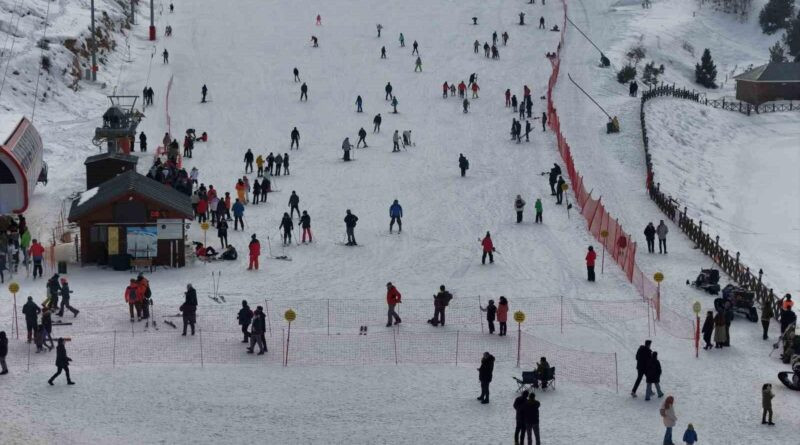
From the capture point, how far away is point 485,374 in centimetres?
2634

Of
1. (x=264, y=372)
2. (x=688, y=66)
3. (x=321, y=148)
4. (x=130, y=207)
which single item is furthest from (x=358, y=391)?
(x=688, y=66)

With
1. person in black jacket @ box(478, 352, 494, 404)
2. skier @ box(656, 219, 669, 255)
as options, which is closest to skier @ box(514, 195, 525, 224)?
skier @ box(656, 219, 669, 255)

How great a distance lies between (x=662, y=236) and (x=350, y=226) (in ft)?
30.3

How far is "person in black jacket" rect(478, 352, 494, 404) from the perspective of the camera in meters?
26.2

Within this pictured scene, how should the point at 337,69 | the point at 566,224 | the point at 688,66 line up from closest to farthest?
the point at 566,224, the point at 337,69, the point at 688,66

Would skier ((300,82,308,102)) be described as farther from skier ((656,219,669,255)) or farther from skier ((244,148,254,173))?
skier ((656,219,669,255))

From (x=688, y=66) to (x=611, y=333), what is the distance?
54.3 m

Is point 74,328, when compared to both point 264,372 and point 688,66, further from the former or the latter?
point 688,66

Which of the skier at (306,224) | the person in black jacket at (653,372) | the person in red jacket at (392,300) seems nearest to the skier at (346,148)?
the skier at (306,224)

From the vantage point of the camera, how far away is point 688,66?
8319 cm

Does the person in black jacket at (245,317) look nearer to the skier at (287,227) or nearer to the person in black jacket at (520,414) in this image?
the person in black jacket at (520,414)

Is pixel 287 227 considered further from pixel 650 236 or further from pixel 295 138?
pixel 295 138

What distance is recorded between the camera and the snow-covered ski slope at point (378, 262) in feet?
84.9

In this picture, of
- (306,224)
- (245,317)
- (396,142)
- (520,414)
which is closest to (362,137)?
(396,142)
